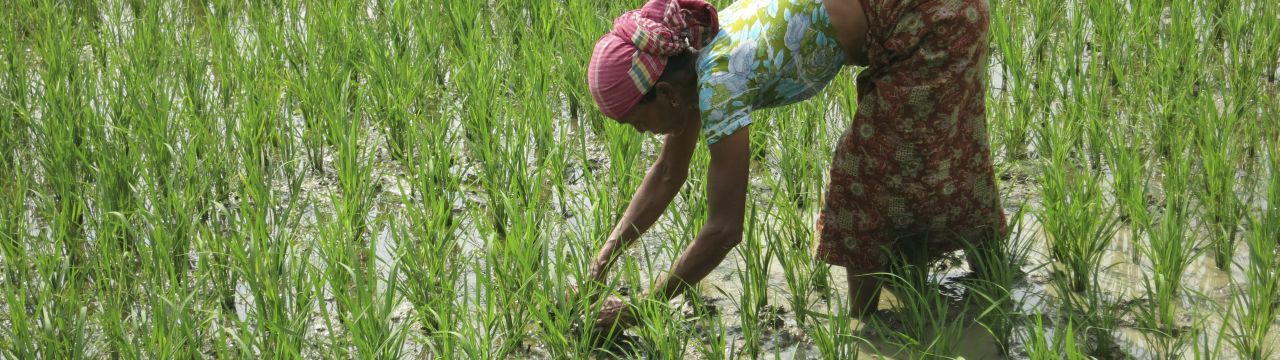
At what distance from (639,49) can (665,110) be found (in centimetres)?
14

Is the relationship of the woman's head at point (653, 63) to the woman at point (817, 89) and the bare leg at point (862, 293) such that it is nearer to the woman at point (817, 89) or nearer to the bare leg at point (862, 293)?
the woman at point (817, 89)

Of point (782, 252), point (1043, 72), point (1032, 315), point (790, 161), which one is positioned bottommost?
point (1032, 315)

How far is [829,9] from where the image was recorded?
7.57 ft

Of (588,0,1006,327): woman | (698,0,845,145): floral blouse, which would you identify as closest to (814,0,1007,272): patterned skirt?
(588,0,1006,327): woman

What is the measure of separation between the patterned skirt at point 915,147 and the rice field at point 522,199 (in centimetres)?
12

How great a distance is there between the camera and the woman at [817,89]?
2262 millimetres

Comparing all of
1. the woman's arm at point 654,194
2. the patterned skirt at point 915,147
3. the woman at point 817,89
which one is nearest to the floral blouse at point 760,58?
the woman at point 817,89

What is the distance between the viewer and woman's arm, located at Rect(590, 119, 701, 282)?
2.58 m

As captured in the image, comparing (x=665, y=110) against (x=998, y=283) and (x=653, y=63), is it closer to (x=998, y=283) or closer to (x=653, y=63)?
(x=653, y=63)

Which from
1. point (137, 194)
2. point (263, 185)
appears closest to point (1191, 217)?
point (263, 185)

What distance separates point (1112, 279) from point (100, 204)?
2164mm

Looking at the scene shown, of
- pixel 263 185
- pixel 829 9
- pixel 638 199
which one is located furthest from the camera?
pixel 263 185

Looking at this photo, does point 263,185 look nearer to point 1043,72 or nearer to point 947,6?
point 947,6

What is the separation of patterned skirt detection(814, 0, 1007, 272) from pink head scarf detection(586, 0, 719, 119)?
32cm
